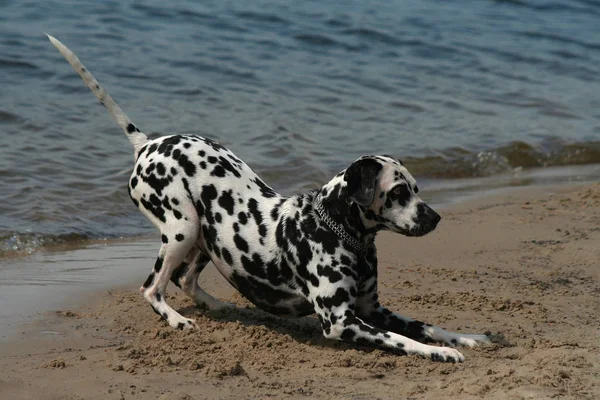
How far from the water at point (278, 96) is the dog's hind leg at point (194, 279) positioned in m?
2.11

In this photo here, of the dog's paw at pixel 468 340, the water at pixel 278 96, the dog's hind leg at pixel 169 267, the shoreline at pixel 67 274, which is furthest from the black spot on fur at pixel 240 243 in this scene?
the water at pixel 278 96

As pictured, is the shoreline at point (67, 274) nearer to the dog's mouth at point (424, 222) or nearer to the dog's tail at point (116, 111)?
the dog's tail at point (116, 111)

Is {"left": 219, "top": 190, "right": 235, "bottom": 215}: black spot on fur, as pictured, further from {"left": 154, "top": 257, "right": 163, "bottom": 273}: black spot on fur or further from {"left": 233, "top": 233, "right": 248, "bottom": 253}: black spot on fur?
{"left": 154, "top": 257, "right": 163, "bottom": 273}: black spot on fur

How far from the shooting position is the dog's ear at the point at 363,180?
18.7 ft

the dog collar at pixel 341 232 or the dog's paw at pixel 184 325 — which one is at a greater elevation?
the dog collar at pixel 341 232

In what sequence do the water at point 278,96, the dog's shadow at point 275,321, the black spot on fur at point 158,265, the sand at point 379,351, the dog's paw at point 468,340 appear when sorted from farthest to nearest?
the water at point 278,96 → the black spot on fur at point 158,265 → the dog's shadow at point 275,321 → the dog's paw at point 468,340 → the sand at point 379,351

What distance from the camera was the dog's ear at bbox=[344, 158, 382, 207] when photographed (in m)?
5.70

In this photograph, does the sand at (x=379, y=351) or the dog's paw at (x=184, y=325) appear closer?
the sand at (x=379, y=351)

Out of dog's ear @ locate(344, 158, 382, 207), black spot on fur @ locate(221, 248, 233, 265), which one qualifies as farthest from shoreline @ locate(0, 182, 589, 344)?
dog's ear @ locate(344, 158, 382, 207)

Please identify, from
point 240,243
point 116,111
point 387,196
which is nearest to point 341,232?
point 387,196

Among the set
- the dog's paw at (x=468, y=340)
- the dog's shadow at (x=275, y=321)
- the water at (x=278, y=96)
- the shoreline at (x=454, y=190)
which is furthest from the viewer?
the water at (x=278, y=96)

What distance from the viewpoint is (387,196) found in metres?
5.79

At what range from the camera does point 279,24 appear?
1798cm

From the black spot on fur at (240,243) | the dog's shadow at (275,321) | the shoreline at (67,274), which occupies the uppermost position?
the black spot on fur at (240,243)
